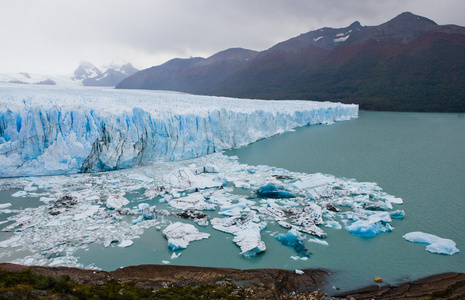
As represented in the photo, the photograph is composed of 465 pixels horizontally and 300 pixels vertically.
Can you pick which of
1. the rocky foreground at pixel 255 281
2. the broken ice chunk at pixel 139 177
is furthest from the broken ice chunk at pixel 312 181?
the broken ice chunk at pixel 139 177

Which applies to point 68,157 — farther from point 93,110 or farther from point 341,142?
point 341,142

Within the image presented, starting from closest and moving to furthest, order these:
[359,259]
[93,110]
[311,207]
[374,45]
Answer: [359,259]
[311,207]
[93,110]
[374,45]

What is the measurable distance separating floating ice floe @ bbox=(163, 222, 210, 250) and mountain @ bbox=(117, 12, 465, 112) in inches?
1389

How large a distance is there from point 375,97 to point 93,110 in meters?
37.0

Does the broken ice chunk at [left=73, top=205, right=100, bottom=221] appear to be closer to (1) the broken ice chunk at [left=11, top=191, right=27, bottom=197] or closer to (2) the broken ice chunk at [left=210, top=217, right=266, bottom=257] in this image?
(1) the broken ice chunk at [left=11, top=191, right=27, bottom=197]

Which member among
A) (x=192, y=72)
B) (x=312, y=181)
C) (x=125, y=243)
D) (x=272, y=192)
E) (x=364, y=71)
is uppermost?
(x=192, y=72)

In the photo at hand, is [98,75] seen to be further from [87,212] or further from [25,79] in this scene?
[87,212]

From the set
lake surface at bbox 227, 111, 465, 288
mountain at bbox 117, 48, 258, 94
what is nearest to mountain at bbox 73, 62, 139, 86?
mountain at bbox 117, 48, 258, 94

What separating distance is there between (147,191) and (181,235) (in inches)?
102

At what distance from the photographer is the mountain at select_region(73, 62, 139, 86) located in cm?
9050

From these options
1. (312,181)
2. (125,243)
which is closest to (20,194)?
(125,243)

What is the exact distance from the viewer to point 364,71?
146ft

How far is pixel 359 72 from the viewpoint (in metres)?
44.6

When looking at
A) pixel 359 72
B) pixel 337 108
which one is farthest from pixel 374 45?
pixel 337 108
